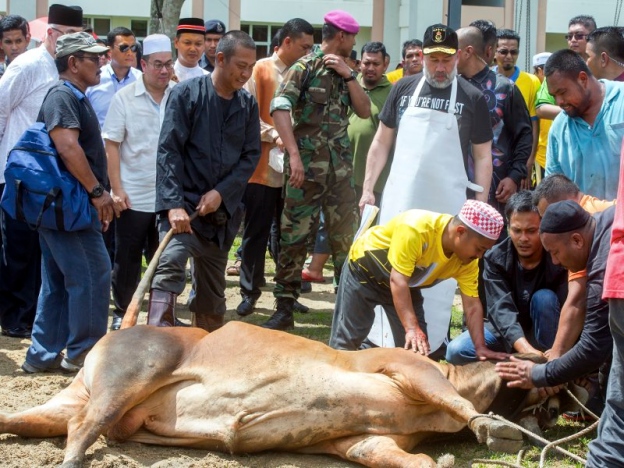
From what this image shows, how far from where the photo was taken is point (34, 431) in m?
5.22

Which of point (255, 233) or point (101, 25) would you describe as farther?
point (101, 25)

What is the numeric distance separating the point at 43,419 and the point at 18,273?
2988 mm

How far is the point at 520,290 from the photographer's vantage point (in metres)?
6.42

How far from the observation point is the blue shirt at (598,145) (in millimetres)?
6555

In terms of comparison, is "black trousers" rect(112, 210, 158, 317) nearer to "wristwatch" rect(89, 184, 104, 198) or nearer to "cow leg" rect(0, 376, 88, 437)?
"wristwatch" rect(89, 184, 104, 198)

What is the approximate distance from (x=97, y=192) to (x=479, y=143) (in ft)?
9.65

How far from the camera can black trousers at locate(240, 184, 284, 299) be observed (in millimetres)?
8915

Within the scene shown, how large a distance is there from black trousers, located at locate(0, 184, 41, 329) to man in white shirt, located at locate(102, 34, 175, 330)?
2.19 feet

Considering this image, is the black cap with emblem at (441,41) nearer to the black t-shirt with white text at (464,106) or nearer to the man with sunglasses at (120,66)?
the black t-shirt with white text at (464,106)

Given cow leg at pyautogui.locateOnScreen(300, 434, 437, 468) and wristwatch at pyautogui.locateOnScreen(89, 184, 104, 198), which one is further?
wristwatch at pyautogui.locateOnScreen(89, 184, 104, 198)

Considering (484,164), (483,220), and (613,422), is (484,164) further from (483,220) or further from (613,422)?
(613,422)

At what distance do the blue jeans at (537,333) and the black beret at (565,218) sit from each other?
1249mm

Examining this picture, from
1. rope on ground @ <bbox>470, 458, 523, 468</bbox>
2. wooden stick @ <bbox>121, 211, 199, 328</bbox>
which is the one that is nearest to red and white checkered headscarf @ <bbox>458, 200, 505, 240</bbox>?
rope on ground @ <bbox>470, 458, 523, 468</bbox>

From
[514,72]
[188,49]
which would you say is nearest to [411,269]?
[188,49]
